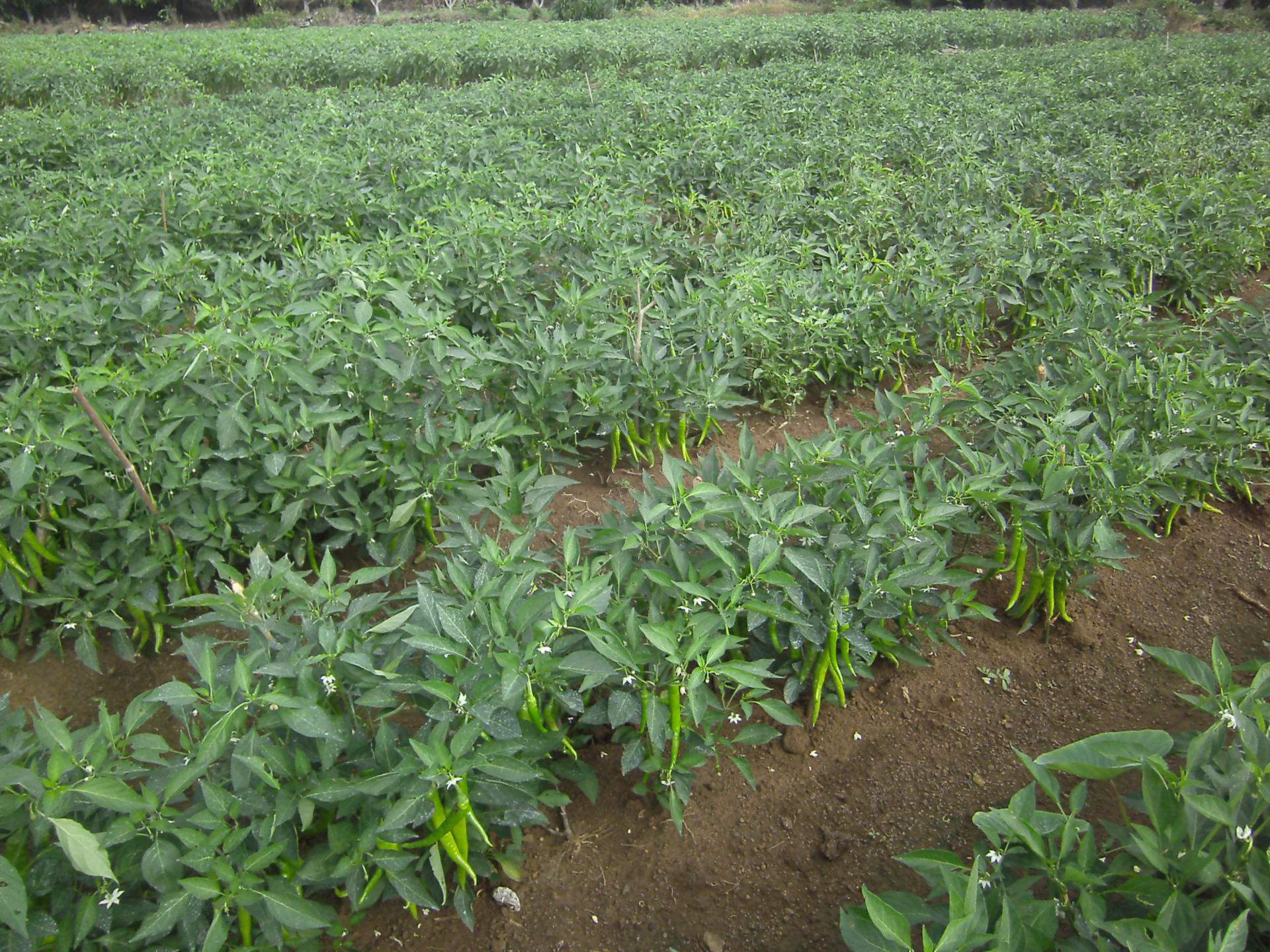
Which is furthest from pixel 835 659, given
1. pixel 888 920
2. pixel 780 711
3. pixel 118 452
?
pixel 118 452

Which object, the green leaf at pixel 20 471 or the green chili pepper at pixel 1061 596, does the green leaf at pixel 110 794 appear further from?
the green chili pepper at pixel 1061 596

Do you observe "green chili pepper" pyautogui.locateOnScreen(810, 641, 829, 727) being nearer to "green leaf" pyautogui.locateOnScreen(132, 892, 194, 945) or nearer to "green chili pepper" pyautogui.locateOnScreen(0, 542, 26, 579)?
"green leaf" pyautogui.locateOnScreen(132, 892, 194, 945)

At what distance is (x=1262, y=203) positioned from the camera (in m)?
4.77

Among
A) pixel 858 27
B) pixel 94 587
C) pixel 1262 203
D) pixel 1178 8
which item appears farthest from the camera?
pixel 1178 8

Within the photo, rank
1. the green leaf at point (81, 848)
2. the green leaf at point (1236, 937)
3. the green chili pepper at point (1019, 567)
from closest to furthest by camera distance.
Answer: the green leaf at point (1236, 937) → the green leaf at point (81, 848) → the green chili pepper at point (1019, 567)

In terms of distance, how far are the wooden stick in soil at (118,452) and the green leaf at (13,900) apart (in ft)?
3.83

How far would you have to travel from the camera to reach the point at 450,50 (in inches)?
473

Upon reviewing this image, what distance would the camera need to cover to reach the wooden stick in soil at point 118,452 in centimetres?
210

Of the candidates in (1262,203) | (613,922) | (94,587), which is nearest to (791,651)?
(613,922)

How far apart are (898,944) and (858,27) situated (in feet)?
55.9

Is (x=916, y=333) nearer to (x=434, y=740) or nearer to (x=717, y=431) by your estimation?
(x=717, y=431)

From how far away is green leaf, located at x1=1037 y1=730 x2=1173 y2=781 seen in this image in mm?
1362

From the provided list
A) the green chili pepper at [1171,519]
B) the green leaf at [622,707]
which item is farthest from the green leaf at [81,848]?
the green chili pepper at [1171,519]

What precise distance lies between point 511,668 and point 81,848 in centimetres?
77
